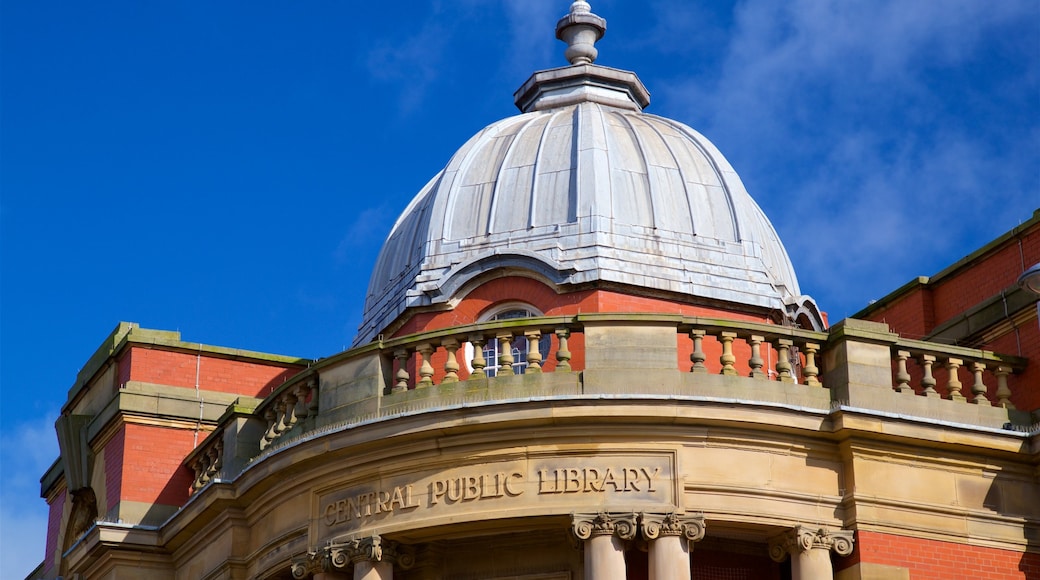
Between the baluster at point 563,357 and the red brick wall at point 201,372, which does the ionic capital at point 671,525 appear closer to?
Answer: the baluster at point 563,357

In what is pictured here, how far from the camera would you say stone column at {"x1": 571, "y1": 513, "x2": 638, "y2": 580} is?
2544cm

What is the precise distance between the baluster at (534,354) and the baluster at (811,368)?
331 centimetres

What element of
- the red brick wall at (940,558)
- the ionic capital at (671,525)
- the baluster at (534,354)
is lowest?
the red brick wall at (940,558)

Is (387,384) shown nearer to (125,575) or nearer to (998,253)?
(125,575)

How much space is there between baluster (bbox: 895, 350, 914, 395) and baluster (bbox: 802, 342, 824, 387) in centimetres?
98

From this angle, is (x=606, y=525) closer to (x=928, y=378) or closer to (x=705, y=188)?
(x=928, y=378)

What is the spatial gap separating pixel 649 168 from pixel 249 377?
22.9ft

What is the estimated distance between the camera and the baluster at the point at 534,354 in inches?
1047

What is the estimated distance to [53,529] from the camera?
3534 cm

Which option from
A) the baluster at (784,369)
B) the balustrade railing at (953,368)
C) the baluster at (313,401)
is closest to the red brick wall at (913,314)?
the balustrade railing at (953,368)

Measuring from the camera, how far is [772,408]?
25.9 meters

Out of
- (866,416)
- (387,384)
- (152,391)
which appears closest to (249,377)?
(152,391)

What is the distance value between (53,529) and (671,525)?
13773 mm

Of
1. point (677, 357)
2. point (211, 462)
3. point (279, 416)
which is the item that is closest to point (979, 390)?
point (677, 357)
